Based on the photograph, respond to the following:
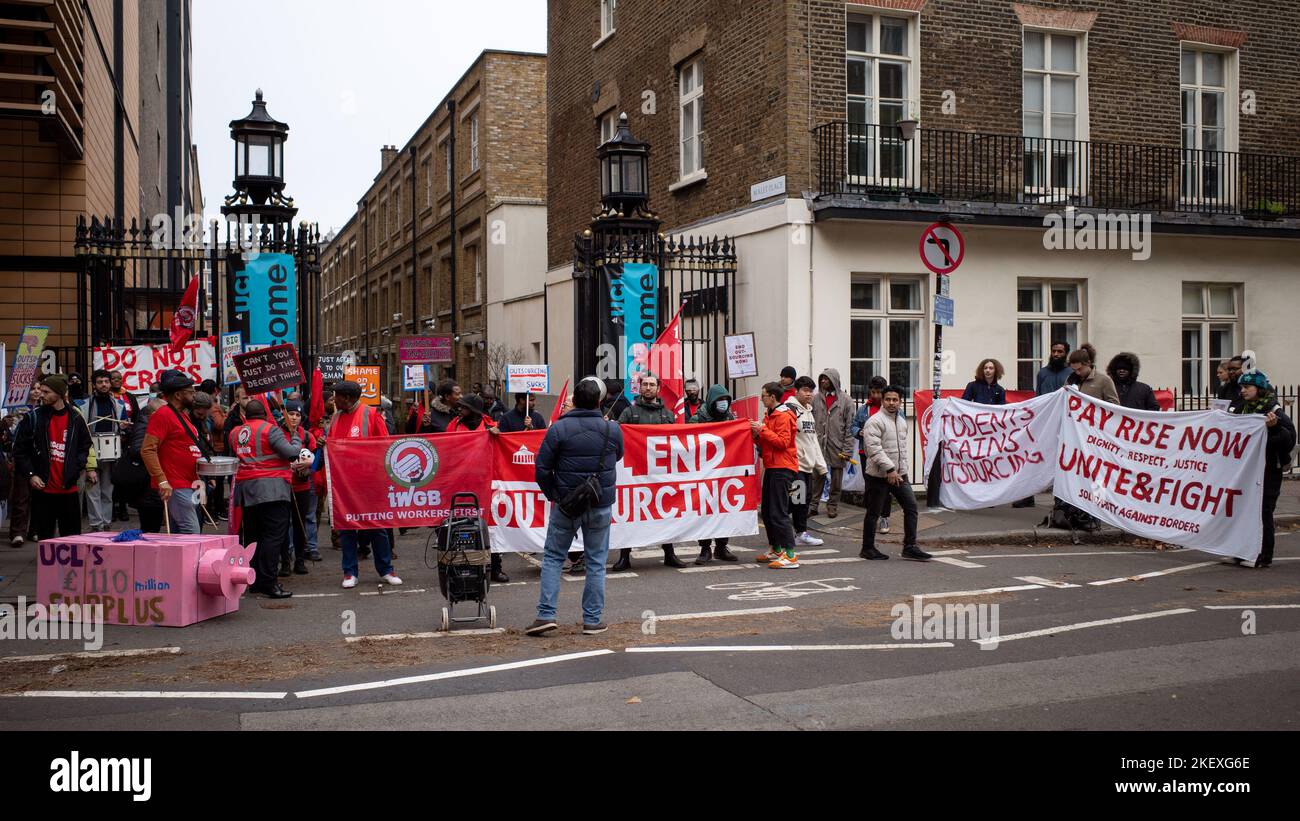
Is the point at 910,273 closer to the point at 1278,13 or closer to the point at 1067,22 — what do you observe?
the point at 1067,22

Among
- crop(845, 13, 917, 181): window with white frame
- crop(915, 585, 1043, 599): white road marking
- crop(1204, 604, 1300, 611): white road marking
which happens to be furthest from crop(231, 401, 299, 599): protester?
crop(845, 13, 917, 181): window with white frame

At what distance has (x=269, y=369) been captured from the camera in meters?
11.7

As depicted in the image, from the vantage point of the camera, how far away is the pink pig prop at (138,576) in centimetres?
878

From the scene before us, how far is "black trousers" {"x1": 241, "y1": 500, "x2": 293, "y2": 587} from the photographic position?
33.3 ft

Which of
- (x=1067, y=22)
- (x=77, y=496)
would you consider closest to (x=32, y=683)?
(x=77, y=496)

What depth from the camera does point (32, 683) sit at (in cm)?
705

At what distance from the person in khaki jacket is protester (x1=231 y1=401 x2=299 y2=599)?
224 inches

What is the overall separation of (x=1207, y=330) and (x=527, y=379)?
1152 centimetres

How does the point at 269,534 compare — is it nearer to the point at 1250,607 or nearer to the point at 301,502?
the point at 301,502

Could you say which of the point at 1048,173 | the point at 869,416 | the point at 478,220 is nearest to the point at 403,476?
the point at 869,416

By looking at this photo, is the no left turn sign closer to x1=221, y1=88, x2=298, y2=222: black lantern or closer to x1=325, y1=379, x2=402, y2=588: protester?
x1=325, y1=379, x2=402, y2=588: protester

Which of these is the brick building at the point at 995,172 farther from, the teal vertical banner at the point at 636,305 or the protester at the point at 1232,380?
the protester at the point at 1232,380

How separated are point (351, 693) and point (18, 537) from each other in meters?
8.74

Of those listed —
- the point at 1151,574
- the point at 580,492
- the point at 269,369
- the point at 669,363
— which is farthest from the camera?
the point at 669,363
